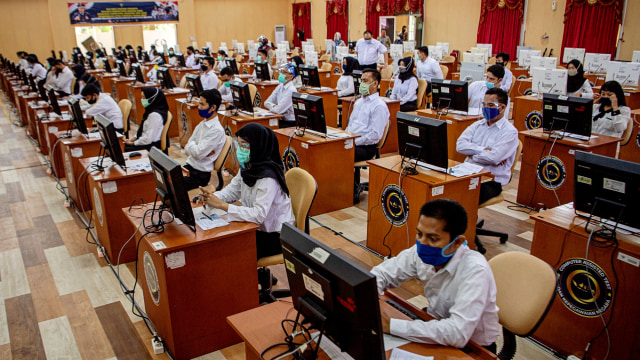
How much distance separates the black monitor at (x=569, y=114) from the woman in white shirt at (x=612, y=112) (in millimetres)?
709

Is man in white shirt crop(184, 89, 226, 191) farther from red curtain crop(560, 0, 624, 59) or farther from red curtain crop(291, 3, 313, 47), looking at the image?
red curtain crop(291, 3, 313, 47)

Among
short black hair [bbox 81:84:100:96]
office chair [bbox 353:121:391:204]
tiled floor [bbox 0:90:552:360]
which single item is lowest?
tiled floor [bbox 0:90:552:360]

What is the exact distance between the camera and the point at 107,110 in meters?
6.29

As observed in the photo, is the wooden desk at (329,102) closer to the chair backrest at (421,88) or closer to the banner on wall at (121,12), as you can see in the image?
the chair backrest at (421,88)

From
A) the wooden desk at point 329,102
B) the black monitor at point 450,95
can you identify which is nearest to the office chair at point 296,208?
the black monitor at point 450,95

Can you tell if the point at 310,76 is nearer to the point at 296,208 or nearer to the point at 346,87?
the point at 346,87

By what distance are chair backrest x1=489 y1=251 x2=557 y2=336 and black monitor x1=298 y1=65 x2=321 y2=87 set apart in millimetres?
6335

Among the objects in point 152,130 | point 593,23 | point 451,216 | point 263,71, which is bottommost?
point 152,130

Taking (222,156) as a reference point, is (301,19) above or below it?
above

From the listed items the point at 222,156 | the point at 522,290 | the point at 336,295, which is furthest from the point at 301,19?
the point at 336,295

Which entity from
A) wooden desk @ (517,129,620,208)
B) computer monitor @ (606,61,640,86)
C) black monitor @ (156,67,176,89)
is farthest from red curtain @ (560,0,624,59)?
black monitor @ (156,67,176,89)

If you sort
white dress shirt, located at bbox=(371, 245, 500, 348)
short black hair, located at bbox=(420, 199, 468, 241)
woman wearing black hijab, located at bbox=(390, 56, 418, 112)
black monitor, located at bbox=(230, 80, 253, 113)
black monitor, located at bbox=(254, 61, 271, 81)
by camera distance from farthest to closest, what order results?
black monitor, located at bbox=(254, 61, 271, 81)
woman wearing black hijab, located at bbox=(390, 56, 418, 112)
black monitor, located at bbox=(230, 80, 253, 113)
short black hair, located at bbox=(420, 199, 468, 241)
white dress shirt, located at bbox=(371, 245, 500, 348)

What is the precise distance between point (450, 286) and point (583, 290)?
1.31 metres

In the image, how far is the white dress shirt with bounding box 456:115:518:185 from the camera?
4.34m
